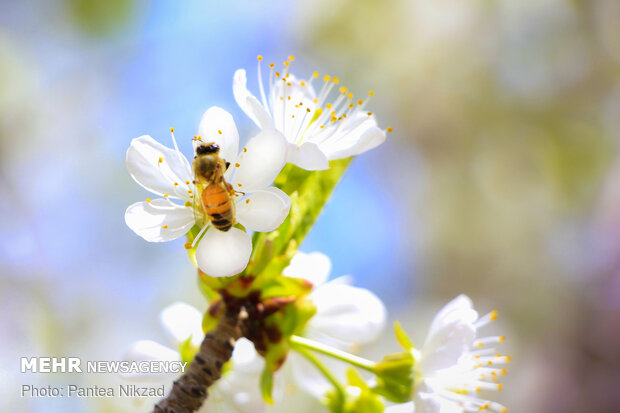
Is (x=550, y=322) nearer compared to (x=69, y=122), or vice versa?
(x=69, y=122)

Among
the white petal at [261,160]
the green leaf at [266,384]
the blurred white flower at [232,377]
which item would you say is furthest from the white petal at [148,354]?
the white petal at [261,160]

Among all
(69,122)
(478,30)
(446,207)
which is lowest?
(446,207)

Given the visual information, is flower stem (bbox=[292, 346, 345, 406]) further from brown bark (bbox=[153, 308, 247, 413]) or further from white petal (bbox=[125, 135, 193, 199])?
white petal (bbox=[125, 135, 193, 199])

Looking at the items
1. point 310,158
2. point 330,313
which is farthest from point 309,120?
point 330,313

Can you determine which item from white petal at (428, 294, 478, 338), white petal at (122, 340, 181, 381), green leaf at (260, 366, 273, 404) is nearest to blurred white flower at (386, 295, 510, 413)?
white petal at (428, 294, 478, 338)

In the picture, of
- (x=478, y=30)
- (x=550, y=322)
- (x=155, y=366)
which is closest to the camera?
(x=155, y=366)

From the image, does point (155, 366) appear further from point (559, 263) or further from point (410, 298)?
point (559, 263)

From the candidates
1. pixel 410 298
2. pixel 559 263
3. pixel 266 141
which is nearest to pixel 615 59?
pixel 559 263

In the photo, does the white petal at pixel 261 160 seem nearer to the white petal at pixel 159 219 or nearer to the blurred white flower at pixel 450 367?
the white petal at pixel 159 219
